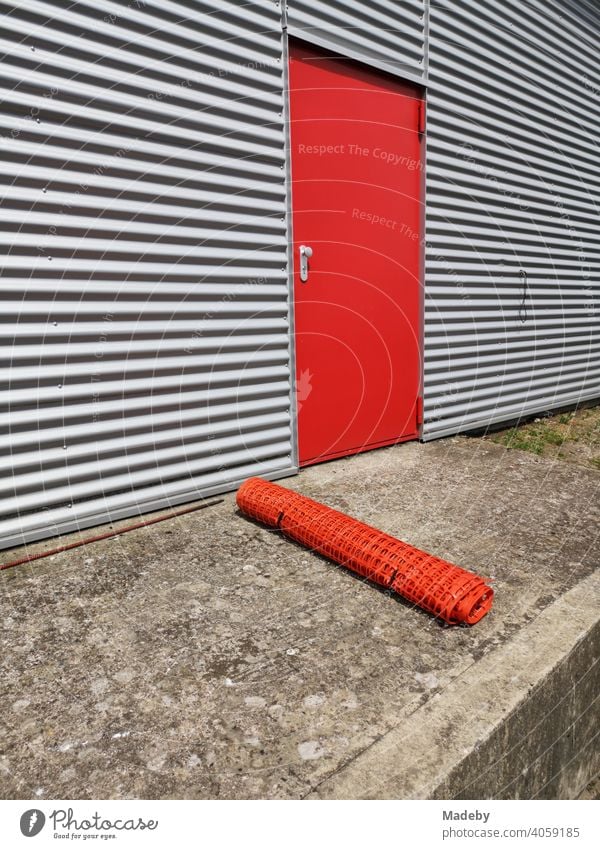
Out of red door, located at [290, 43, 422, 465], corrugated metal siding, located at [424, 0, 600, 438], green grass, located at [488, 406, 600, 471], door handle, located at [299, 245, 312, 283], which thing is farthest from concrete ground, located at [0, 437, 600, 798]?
corrugated metal siding, located at [424, 0, 600, 438]

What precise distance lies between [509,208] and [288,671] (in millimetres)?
5417

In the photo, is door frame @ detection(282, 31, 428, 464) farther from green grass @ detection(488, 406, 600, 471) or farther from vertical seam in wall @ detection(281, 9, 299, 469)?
green grass @ detection(488, 406, 600, 471)

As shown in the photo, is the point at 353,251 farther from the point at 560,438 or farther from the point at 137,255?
the point at 560,438

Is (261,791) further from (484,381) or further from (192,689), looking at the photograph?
(484,381)

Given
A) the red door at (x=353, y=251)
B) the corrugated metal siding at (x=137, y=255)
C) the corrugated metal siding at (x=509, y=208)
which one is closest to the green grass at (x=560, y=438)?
the corrugated metal siding at (x=509, y=208)

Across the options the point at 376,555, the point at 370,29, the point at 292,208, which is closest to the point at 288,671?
the point at 376,555

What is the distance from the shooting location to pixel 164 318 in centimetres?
361

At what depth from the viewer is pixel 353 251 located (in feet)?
14.9

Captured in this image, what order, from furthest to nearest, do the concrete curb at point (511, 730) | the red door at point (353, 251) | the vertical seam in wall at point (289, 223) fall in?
the red door at point (353, 251) < the vertical seam in wall at point (289, 223) < the concrete curb at point (511, 730)

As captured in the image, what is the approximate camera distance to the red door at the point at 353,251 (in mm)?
4164

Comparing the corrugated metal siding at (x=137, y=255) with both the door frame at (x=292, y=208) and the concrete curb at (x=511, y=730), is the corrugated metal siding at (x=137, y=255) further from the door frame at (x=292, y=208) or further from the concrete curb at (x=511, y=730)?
the concrete curb at (x=511, y=730)

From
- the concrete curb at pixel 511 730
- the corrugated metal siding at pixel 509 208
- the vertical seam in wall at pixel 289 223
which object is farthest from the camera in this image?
the corrugated metal siding at pixel 509 208

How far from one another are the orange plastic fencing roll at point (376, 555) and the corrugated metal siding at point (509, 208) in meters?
2.37

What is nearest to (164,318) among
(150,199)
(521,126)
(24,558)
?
(150,199)
